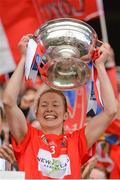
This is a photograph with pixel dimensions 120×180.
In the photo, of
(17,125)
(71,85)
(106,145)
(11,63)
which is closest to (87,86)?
(71,85)

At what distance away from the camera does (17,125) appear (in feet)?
11.9

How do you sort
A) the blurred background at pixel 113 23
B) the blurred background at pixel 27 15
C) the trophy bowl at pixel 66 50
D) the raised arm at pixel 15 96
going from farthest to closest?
the blurred background at pixel 113 23
the blurred background at pixel 27 15
the raised arm at pixel 15 96
the trophy bowl at pixel 66 50

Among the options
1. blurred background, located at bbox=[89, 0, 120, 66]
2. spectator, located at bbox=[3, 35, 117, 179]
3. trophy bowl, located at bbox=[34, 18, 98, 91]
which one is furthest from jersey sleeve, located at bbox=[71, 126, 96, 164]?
blurred background, located at bbox=[89, 0, 120, 66]

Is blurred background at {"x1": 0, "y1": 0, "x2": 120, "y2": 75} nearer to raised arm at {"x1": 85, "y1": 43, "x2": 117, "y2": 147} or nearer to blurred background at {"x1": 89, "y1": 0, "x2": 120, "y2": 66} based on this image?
blurred background at {"x1": 89, "y1": 0, "x2": 120, "y2": 66}

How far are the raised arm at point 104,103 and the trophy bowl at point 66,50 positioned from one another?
56 millimetres

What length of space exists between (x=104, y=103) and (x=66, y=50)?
A: 1.17 ft

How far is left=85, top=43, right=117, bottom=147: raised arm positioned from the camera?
140 inches

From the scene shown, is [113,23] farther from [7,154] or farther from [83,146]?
[7,154]

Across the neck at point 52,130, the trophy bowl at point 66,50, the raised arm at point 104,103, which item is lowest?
the neck at point 52,130

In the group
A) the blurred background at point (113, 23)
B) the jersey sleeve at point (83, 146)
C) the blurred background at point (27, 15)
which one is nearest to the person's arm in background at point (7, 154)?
the jersey sleeve at point (83, 146)

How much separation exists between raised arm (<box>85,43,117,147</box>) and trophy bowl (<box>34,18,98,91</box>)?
0.06m

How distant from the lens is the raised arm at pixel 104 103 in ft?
11.6

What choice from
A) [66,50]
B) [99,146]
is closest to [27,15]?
[99,146]

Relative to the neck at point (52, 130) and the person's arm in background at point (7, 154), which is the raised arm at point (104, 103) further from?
the person's arm in background at point (7, 154)
